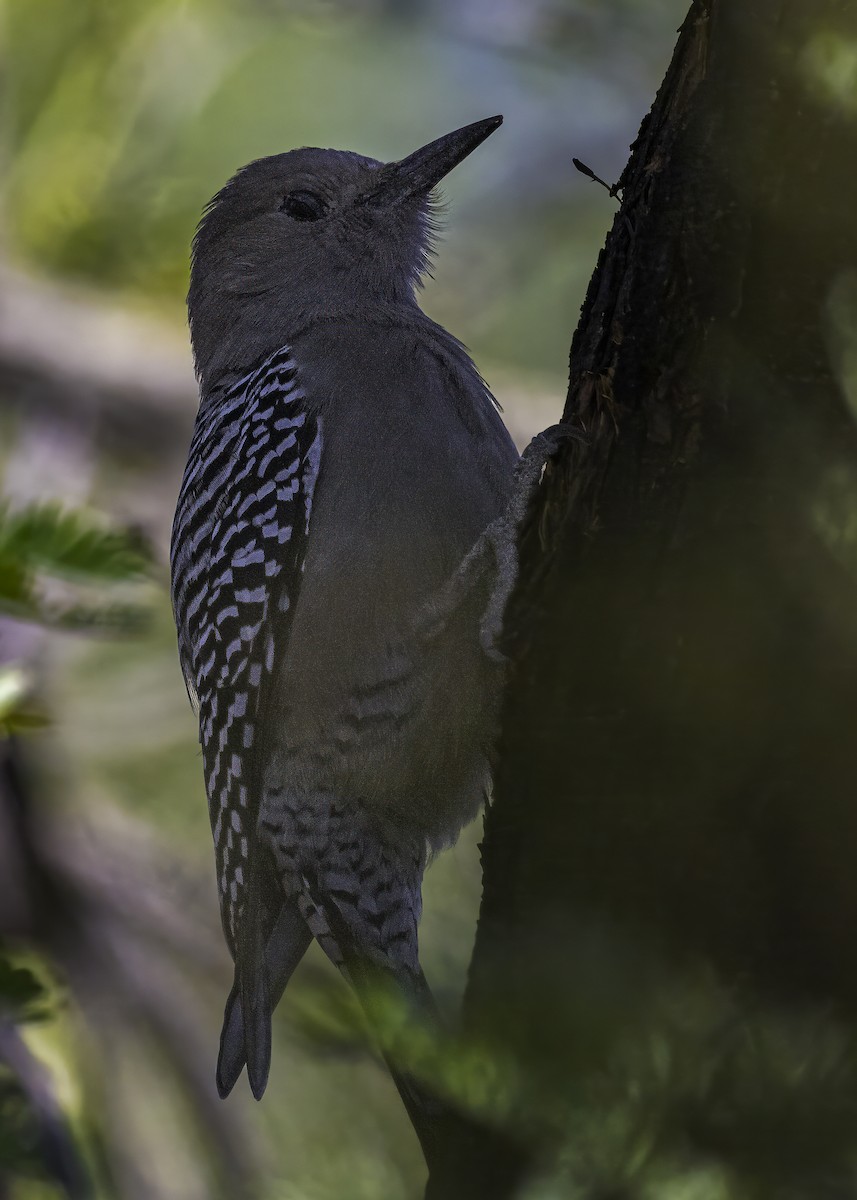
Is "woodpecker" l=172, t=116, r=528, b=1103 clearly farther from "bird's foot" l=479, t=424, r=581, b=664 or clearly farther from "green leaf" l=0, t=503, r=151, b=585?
"green leaf" l=0, t=503, r=151, b=585

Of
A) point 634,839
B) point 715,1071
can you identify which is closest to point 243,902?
point 634,839

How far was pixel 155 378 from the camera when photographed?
19.8ft

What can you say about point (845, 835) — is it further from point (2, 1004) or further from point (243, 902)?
point (243, 902)

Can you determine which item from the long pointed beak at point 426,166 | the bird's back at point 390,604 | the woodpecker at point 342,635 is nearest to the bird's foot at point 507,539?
the woodpecker at point 342,635

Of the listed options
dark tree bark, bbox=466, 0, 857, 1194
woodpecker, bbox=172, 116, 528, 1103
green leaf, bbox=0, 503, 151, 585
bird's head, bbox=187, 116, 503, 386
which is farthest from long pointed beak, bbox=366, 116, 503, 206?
green leaf, bbox=0, 503, 151, 585

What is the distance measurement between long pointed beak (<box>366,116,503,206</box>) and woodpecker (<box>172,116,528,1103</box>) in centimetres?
14

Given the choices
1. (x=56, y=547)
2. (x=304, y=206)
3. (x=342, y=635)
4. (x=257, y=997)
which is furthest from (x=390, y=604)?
(x=56, y=547)

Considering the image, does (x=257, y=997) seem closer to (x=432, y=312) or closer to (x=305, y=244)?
(x=305, y=244)

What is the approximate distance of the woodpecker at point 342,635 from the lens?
12.5 ft

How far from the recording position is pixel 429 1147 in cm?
312

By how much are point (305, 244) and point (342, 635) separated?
1.77 m

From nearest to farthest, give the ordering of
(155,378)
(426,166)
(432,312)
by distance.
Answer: (426,166)
(155,378)
(432,312)

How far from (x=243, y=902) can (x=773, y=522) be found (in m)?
2.46

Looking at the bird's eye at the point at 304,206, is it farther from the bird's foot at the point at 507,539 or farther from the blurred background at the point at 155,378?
the bird's foot at the point at 507,539
